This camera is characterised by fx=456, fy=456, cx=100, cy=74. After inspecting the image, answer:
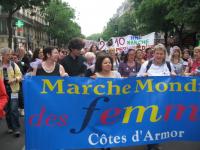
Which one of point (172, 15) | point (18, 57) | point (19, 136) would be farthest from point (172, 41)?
point (19, 136)

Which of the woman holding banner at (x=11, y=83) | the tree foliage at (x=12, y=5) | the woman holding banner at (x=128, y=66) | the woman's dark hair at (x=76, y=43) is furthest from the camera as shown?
the tree foliage at (x=12, y=5)

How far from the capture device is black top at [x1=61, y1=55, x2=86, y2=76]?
7293 millimetres

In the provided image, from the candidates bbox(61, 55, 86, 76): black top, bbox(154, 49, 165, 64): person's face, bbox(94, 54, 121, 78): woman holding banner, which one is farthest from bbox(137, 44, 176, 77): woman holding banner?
bbox(61, 55, 86, 76): black top

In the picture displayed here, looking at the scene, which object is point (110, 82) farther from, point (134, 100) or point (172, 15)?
point (172, 15)

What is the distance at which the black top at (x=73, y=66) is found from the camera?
7293 millimetres

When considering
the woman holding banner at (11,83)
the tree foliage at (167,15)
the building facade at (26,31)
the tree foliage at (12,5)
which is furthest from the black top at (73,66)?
the building facade at (26,31)

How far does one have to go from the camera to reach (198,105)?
6281 millimetres

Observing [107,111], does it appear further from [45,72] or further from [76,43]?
[76,43]

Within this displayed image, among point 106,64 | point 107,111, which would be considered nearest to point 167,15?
point 106,64

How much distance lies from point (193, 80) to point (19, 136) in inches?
141

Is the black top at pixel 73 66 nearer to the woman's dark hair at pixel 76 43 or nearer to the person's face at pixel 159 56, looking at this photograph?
the woman's dark hair at pixel 76 43

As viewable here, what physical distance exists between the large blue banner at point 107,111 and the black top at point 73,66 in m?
1.47

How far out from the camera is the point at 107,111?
5.91 m

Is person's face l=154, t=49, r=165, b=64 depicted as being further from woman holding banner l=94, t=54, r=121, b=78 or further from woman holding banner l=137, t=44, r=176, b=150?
woman holding banner l=94, t=54, r=121, b=78
